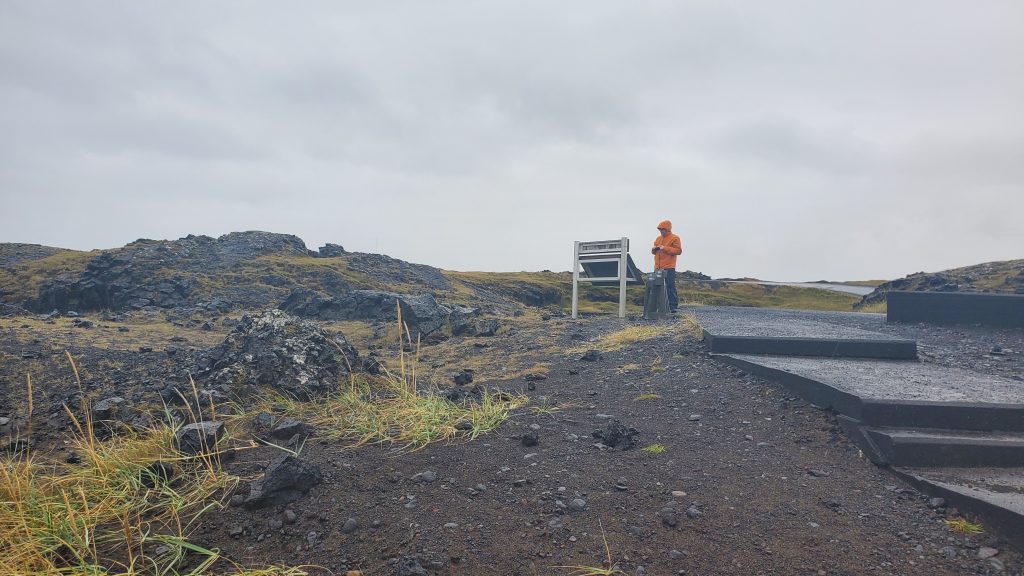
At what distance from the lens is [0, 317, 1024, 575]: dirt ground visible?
8.97 ft

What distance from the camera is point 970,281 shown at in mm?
19547

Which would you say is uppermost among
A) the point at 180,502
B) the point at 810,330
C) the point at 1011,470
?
the point at 810,330

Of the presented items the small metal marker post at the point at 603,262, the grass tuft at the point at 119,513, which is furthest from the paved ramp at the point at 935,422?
the small metal marker post at the point at 603,262

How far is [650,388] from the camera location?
6.05 m

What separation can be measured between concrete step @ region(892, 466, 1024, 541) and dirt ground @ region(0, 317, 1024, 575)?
0.28ft

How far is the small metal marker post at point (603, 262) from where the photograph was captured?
48.6ft

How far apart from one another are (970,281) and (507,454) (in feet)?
72.5

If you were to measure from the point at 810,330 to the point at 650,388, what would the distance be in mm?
3533

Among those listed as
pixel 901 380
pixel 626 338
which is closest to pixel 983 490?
pixel 901 380

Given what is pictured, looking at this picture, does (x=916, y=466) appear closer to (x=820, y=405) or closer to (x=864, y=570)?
(x=820, y=405)

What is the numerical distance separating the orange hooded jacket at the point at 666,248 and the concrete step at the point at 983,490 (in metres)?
10.3

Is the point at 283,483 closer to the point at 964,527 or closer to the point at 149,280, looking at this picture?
the point at 964,527

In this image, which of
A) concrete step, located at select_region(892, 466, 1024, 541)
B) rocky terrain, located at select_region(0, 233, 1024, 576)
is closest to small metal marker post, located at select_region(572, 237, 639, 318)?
rocky terrain, located at select_region(0, 233, 1024, 576)

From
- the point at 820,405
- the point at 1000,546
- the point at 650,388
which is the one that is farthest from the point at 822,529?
A: the point at 650,388
